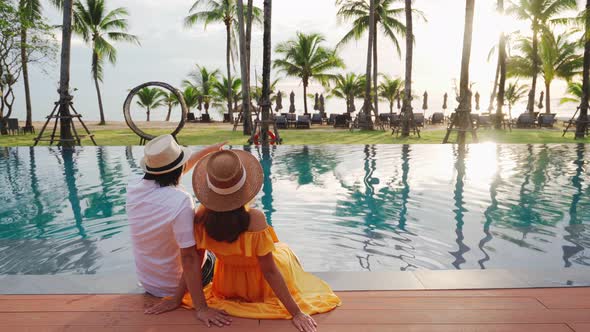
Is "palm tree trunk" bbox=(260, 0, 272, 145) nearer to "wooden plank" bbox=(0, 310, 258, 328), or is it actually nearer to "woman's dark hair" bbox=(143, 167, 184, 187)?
"woman's dark hair" bbox=(143, 167, 184, 187)

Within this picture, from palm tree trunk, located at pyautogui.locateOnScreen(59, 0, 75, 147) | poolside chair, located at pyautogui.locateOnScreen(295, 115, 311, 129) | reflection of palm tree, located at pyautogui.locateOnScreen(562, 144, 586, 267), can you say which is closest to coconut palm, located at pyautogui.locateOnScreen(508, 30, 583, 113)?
poolside chair, located at pyautogui.locateOnScreen(295, 115, 311, 129)

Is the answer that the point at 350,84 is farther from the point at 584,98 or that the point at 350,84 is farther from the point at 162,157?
the point at 162,157

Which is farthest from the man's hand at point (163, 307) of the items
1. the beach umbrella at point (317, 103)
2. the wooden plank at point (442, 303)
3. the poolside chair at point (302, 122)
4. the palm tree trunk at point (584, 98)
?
the beach umbrella at point (317, 103)

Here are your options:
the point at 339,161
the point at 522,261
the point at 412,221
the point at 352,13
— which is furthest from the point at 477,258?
the point at 352,13

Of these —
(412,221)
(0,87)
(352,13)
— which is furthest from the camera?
(352,13)

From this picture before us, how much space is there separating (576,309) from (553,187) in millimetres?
5838

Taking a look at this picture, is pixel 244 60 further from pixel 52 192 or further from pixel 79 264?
pixel 79 264

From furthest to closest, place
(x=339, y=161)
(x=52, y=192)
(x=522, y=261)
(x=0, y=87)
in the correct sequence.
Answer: (x=0, y=87)
(x=339, y=161)
(x=52, y=192)
(x=522, y=261)

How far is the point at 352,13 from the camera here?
25000mm

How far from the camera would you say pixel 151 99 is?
4216cm

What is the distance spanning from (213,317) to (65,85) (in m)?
14.4

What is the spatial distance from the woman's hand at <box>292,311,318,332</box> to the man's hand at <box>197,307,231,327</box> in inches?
13.6

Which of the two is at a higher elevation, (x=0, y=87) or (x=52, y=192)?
(x=0, y=87)

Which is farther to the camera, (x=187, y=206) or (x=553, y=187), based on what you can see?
(x=553, y=187)
